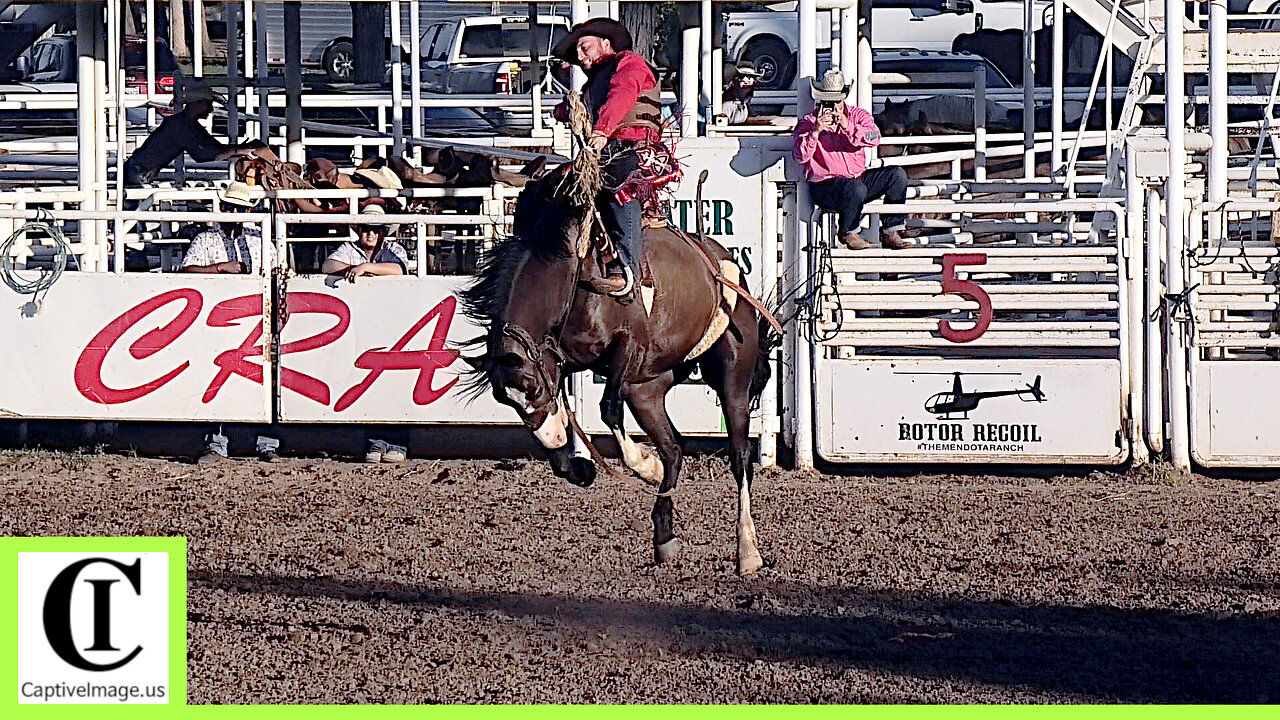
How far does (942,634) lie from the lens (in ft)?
20.8

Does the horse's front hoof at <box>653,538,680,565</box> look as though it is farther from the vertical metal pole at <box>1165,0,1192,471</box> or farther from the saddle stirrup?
the vertical metal pole at <box>1165,0,1192,471</box>

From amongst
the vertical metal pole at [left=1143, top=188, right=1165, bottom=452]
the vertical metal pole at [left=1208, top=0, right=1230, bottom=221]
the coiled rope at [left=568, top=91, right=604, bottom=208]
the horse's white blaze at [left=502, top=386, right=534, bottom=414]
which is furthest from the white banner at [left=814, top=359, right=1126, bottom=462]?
the horse's white blaze at [left=502, top=386, right=534, bottom=414]

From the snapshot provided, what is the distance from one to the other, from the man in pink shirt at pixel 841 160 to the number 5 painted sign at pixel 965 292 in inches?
14.0

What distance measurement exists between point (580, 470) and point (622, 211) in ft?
3.46

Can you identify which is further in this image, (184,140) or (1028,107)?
(1028,107)

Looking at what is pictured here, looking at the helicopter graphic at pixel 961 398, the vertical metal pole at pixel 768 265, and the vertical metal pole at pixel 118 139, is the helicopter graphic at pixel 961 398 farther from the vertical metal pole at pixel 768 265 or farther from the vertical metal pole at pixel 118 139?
the vertical metal pole at pixel 118 139

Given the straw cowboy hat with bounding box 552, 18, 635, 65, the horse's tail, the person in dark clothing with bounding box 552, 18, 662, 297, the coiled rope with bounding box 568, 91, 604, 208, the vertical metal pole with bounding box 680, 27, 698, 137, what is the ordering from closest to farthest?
the coiled rope with bounding box 568, 91, 604, 208 → the person in dark clothing with bounding box 552, 18, 662, 297 → the straw cowboy hat with bounding box 552, 18, 635, 65 → the horse's tail → the vertical metal pole with bounding box 680, 27, 698, 137

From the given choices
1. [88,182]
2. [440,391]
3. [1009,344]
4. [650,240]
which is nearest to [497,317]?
[650,240]

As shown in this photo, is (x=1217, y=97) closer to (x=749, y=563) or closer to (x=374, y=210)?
(x=374, y=210)

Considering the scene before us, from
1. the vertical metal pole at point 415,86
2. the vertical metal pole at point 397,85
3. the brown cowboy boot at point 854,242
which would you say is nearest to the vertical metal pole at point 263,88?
the vertical metal pole at point 397,85

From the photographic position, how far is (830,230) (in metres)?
10.8

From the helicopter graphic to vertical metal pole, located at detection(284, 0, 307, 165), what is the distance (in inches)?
212

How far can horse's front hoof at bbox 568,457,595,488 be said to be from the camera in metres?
6.91

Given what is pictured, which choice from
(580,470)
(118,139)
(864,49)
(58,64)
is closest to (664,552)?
(580,470)
